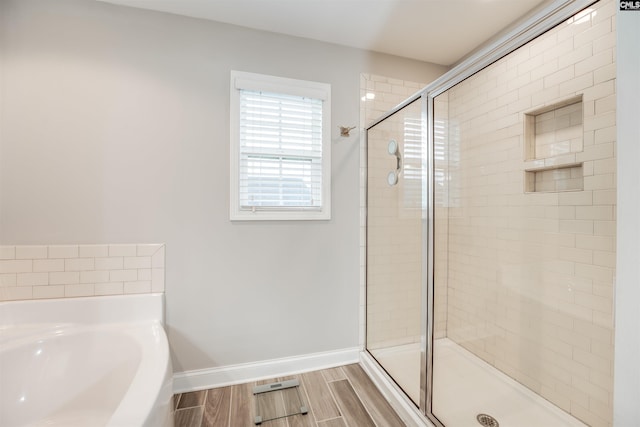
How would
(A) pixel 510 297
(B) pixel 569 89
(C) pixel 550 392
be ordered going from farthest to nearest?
(A) pixel 510 297
(C) pixel 550 392
(B) pixel 569 89

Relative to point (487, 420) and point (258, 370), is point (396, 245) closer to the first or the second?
point (487, 420)

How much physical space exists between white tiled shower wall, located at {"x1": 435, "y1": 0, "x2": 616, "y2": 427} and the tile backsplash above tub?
183cm

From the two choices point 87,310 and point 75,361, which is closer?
point 75,361

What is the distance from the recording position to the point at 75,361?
1.41 metres

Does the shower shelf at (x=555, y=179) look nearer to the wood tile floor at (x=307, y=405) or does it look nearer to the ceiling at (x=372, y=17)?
the ceiling at (x=372, y=17)

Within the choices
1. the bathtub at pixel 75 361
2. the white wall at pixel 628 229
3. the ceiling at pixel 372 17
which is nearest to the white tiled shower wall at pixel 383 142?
the ceiling at pixel 372 17

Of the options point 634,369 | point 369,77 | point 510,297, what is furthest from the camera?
point 369,77

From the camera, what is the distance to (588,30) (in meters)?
1.11

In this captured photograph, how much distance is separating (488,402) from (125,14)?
130 inches

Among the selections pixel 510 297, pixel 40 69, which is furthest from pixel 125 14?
pixel 510 297

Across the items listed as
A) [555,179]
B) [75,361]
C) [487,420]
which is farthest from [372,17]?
[75,361]

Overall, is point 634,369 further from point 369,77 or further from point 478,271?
point 369,77

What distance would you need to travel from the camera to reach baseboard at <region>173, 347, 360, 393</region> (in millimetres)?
1778

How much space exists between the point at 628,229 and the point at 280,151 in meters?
1.74
